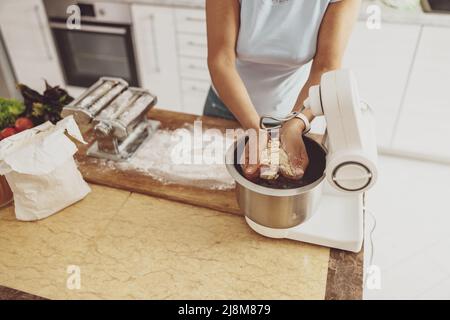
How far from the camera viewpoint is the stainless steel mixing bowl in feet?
2.62

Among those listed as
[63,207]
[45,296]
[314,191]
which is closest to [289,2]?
[314,191]

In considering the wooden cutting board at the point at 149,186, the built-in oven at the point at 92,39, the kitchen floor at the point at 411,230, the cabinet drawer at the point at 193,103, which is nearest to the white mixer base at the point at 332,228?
the wooden cutting board at the point at 149,186

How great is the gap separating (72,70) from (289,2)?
1956mm

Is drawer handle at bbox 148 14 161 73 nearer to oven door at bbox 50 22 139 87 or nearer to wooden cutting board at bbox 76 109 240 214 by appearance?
oven door at bbox 50 22 139 87

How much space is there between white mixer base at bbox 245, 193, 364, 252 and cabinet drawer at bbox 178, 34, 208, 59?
1541 mm

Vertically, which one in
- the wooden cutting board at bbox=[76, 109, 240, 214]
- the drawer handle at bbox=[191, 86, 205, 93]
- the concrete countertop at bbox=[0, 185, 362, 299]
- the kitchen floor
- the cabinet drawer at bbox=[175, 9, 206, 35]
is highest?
the cabinet drawer at bbox=[175, 9, 206, 35]

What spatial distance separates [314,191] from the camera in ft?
2.69

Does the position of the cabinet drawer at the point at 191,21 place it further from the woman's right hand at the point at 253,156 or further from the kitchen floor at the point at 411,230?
the woman's right hand at the point at 253,156

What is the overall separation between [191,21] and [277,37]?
3.93 feet

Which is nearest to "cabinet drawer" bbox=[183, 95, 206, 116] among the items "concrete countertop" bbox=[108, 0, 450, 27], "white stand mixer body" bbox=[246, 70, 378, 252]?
"concrete countertop" bbox=[108, 0, 450, 27]

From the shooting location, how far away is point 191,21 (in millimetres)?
2191

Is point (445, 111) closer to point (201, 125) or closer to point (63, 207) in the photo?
point (201, 125)

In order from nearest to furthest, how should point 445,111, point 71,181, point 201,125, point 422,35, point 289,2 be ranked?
1. point 71,181
2. point 289,2
3. point 201,125
4. point 422,35
5. point 445,111

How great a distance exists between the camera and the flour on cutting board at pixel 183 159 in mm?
1088
